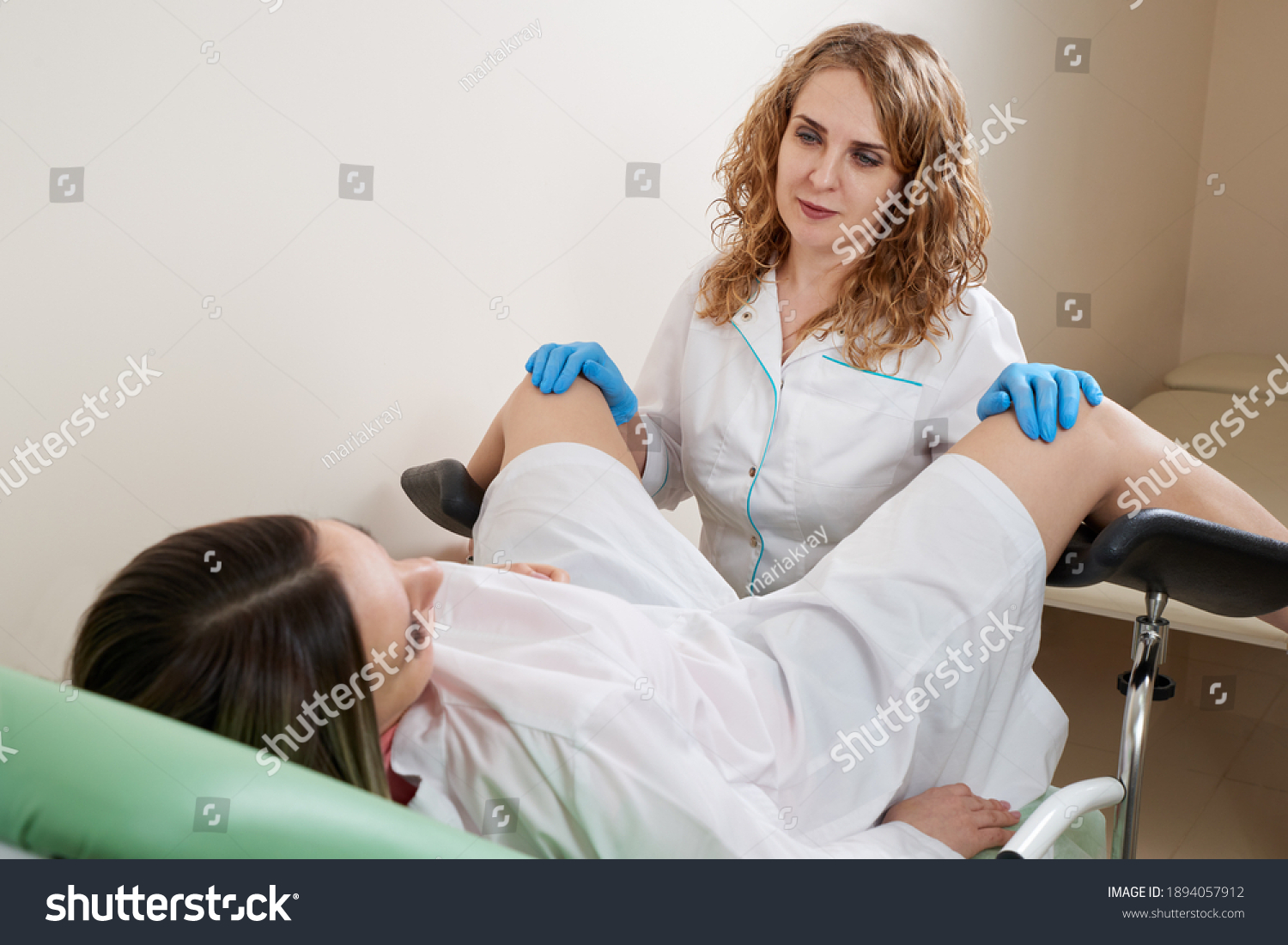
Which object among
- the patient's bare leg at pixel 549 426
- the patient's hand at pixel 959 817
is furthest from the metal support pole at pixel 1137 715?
the patient's bare leg at pixel 549 426

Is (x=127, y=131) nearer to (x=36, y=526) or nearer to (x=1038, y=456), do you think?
(x=36, y=526)

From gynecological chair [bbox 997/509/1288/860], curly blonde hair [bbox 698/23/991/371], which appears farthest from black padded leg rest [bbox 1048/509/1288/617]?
curly blonde hair [bbox 698/23/991/371]

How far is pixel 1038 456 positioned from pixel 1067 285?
1737 millimetres

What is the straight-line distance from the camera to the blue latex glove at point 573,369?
1384mm

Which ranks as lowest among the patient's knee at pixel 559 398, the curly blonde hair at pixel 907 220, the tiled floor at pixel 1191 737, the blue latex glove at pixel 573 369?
the tiled floor at pixel 1191 737

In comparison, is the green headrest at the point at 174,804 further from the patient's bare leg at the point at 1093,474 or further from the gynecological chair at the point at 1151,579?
the patient's bare leg at the point at 1093,474

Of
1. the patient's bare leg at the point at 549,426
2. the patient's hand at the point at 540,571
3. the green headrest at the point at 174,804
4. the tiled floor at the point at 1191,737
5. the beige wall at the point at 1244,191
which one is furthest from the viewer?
the beige wall at the point at 1244,191

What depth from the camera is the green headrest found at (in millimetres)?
616

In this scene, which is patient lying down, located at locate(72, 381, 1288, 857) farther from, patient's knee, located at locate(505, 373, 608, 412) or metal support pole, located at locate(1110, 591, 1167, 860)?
metal support pole, located at locate(1110, 591, 1167, 860)

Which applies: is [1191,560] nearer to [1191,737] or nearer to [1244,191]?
[1191,737]

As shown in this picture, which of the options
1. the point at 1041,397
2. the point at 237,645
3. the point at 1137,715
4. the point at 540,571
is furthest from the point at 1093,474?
the point at 237,645

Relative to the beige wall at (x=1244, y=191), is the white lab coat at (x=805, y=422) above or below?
below
